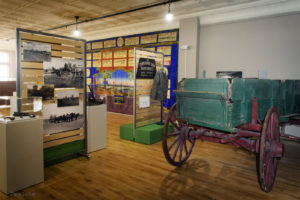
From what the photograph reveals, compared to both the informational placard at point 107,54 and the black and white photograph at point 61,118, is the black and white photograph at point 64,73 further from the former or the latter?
the informational placard at point 107,54

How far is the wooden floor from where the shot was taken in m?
2.87

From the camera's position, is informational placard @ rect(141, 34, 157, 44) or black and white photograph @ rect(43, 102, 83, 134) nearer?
black and white photograph @ rect(43, 102, 83, 134)

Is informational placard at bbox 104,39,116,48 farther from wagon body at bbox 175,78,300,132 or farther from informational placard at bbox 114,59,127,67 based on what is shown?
wagon body at bbox 175,78,300,132

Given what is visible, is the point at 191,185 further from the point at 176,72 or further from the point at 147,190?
the point at 176,72

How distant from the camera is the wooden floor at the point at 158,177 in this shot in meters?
2.87

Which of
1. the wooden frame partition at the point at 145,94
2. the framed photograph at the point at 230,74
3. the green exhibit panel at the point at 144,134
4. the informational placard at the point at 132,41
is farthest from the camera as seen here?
the informational placard at the point at 132,41

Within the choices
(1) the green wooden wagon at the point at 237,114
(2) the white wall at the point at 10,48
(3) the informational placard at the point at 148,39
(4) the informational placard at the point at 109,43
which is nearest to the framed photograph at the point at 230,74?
(3) the informational placard at the point at 148,39

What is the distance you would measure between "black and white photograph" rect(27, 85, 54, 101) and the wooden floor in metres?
1.13

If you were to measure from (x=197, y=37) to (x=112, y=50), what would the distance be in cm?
372

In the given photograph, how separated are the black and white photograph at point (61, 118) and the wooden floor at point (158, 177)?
1.95 feet

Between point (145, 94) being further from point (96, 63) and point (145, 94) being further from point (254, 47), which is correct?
point (96, 63)

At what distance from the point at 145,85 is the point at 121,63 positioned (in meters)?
3.49

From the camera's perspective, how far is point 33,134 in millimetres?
2996

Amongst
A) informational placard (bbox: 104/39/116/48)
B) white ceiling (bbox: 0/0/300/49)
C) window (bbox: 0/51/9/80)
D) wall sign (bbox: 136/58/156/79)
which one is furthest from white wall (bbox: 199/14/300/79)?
window (bbox: 0/51/9/80)
